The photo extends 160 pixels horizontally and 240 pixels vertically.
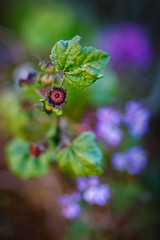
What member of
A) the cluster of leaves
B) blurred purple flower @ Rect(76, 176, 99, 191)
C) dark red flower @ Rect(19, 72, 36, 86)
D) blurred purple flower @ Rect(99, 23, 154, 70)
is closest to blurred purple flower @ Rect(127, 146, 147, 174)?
blurred purple flower @ Rect(76, 176, 99, 191)

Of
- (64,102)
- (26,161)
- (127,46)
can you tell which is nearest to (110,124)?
(26,161)

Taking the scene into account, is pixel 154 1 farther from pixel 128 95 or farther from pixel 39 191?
pixel 39 191

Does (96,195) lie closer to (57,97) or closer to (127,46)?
(57,97)

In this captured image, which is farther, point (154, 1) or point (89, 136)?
point (154, 1)

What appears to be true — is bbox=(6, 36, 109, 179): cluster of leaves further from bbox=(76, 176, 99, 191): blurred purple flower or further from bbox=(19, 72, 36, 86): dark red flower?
bbox=(76, 176, 99, 191): blurred purple flower

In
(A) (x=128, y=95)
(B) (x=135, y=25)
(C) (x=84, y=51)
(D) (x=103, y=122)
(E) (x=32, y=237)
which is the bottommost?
(E) (x=32, y=237)

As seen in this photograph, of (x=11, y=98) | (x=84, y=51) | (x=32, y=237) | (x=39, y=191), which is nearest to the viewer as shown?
(x=84, y=51)

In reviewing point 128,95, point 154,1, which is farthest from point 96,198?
point 154,1
